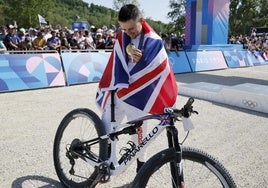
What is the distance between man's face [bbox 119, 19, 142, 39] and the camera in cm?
307

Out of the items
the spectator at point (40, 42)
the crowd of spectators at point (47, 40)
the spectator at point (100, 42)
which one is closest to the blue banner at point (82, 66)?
the crowd of spectators at point (47, 40)

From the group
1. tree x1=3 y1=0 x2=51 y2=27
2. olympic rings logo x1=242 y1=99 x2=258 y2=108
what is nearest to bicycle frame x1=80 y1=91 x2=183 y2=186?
olympic rings logo x1=242 y1=99 x2=258 y2=108

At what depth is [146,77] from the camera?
3.21m

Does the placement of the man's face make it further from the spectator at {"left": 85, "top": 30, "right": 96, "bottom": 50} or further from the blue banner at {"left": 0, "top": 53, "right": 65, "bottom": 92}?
the spectator at {"left": 85, "top": 30, "right": 96, "bottom": 50}

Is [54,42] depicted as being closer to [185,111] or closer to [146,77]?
[146,77]

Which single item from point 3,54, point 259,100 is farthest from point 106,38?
point 259,100

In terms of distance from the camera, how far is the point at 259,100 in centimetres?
764

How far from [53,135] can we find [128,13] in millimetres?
3197

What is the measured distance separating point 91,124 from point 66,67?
7.63m

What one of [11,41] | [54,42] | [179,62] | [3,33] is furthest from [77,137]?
[179,62]

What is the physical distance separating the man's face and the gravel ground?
1.81 metres

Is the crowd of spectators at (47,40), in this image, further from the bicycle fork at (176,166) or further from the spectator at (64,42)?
the bicycle fork at (176,166)

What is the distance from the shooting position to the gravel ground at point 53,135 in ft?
13.1

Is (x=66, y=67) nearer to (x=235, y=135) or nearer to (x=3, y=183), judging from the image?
(x=235, y=135)
